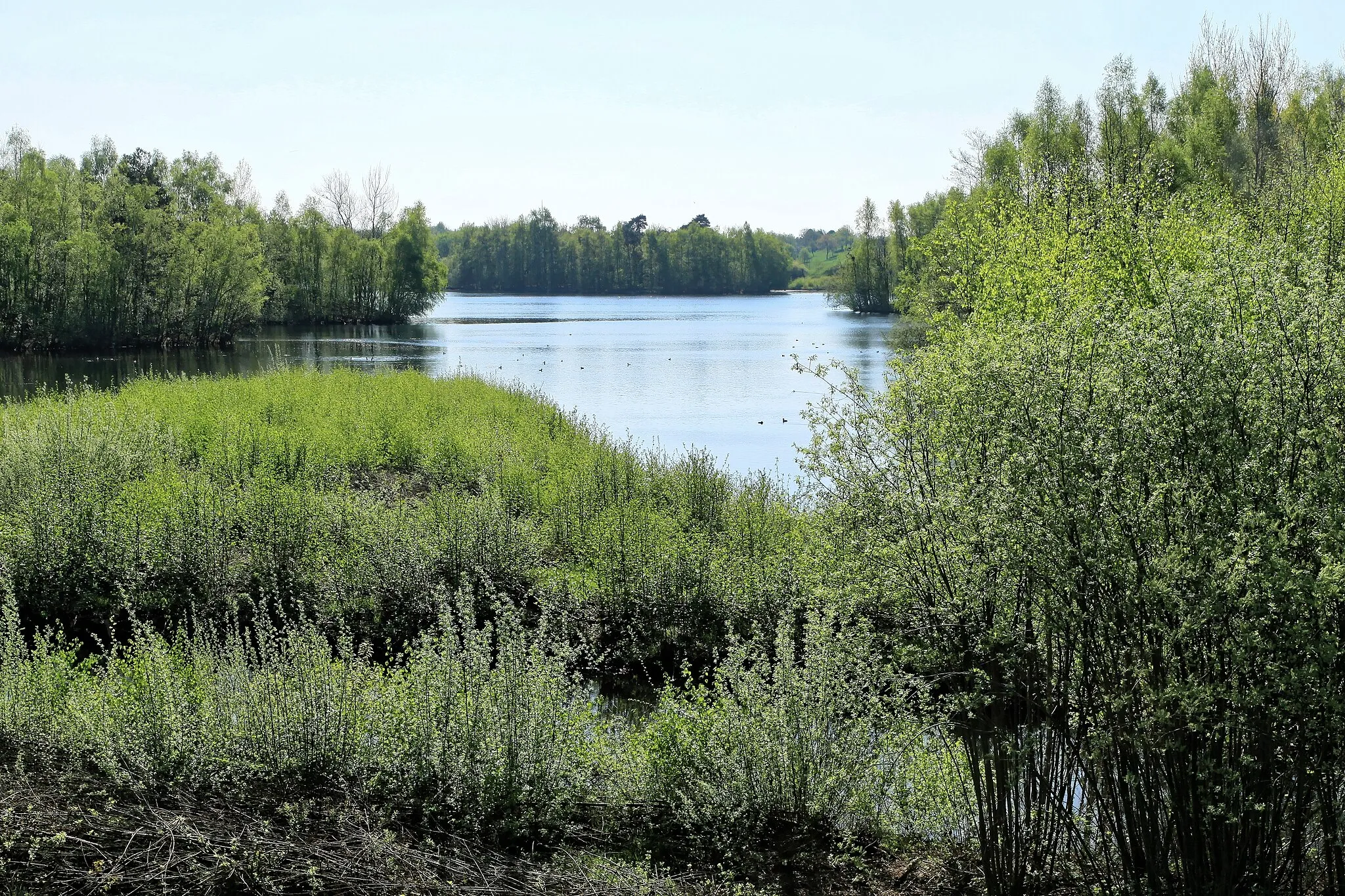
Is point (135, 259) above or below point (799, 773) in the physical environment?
above

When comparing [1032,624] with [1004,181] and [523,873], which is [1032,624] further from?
[1004,181]

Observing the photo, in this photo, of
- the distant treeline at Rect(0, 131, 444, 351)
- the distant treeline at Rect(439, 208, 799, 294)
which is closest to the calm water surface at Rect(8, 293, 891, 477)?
the distant treeline at Rect(0, 131, 444, 351)

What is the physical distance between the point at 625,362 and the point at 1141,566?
49742mm

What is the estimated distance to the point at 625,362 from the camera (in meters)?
54.3

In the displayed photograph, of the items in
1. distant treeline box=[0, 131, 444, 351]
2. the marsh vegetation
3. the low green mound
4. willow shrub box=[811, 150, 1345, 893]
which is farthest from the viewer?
distant treeline box=[0, 131, 444, 351]

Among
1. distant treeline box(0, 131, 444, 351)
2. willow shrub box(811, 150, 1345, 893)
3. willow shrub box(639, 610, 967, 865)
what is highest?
distant treeline box(0, 131, 444, 351)

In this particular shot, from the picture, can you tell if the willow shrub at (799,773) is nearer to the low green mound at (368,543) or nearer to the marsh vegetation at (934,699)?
the marsh vegetation at (934,699)

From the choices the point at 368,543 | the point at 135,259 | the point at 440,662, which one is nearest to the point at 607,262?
the point at 135,259

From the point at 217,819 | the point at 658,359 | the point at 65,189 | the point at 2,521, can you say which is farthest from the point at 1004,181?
the point at 65,189

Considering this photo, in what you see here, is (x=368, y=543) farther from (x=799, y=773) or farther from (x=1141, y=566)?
(x=1141, y=566)

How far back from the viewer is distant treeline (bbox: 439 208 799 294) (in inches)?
7067

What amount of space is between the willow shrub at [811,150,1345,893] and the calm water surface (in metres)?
3.60

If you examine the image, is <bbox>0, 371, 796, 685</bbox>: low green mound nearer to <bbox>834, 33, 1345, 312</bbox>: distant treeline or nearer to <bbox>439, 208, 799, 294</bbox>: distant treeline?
<bbox>834, 33, 1345, 312</bbox>: distant treeline

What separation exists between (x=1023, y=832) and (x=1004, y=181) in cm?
4028
